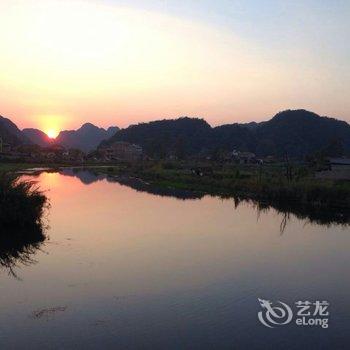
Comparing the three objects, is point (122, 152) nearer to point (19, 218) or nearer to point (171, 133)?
point (171, 133)

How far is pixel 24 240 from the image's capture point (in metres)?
18.4

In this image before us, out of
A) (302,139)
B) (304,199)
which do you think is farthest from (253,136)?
(304,199)

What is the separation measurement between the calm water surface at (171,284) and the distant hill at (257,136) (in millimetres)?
100898

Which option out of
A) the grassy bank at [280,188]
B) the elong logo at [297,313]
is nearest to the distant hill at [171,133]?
the grassy bank at [280,188]

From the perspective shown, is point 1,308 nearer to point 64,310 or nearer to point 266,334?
point 64,310

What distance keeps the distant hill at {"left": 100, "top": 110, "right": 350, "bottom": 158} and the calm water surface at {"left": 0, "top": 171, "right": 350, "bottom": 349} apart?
101m

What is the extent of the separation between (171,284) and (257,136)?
151m

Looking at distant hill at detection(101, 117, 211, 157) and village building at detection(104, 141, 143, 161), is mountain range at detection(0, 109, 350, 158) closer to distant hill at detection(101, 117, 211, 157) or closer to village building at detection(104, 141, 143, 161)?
distant hill at detection(101, 117, 211, 157)

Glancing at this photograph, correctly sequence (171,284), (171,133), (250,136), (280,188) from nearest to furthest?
(171,284) < (280,188) < (250,136) < (171,133)

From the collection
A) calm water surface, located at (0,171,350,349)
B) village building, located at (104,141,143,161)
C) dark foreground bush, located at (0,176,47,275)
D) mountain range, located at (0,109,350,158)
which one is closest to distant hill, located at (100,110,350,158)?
mountain range, located at (0,109,350,158)

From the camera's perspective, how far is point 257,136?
161000 millimetres

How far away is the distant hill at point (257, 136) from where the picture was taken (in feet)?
451

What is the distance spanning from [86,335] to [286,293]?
5.84 meters

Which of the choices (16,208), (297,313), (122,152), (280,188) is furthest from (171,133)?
(297,313)
